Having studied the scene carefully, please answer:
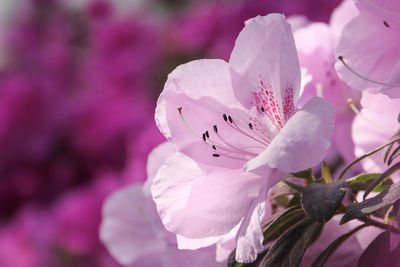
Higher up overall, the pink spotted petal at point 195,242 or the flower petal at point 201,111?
the flower petal at point 201,111

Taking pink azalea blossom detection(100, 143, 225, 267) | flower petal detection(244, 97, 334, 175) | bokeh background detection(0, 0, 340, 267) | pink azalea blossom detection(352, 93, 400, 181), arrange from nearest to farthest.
Result: flower petal detection(244, 97, 334, 175)
pink azalea blossom detection(352, 93, 400, 181)
pink azalea blossom detection(100, 143, 225, 267)
bokeh background detection(0, 0, 340, 267)

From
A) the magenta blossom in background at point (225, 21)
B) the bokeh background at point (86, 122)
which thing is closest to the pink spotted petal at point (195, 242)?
the bokeh background at point (86, 122)

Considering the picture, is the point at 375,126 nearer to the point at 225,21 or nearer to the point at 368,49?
the point at 368,49

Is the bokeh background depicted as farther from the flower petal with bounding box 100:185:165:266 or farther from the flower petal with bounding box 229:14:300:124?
the flower petal with bounding box 229:14:300:124

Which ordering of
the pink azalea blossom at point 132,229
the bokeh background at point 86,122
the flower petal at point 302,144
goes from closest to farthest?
the flower petal at point 302,144 → the pink azalea blossom at point 132,229 → the bokeh background at point 86,122

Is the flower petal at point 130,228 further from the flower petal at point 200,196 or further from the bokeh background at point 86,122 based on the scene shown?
the bokeh background at point 86,122

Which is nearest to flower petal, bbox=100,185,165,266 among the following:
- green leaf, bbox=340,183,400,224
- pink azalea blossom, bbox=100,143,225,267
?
pink azalea blossom, bbox=100,143,225,267

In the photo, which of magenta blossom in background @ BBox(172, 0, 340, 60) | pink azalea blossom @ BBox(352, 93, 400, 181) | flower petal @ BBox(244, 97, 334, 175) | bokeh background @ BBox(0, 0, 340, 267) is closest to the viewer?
flower petal @ BBox(244, 97, 334, 175)
